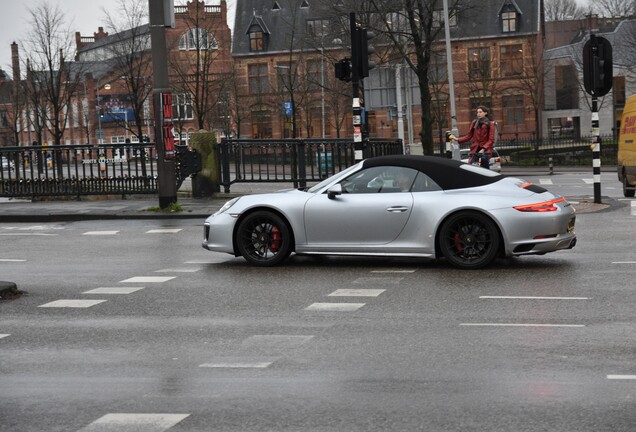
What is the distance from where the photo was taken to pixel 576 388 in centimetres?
631

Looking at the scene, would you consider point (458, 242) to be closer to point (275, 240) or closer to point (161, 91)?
point (275, 240)

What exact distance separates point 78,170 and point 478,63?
61.4 metres

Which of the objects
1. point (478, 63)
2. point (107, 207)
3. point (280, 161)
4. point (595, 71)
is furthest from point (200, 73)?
point (478, 63)

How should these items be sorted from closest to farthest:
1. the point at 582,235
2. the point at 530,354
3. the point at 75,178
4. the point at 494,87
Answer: the point at 530,354 < the point at 582,235 < the point at 75,178 < the point at 494,87

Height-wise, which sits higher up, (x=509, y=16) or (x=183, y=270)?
(x=509, y=16)

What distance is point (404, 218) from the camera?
12.7 meters

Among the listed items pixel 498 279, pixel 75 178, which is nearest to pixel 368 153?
pixel 75 178

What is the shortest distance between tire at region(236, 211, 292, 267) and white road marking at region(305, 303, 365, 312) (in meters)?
3.10

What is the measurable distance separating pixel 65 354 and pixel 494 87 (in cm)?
7051

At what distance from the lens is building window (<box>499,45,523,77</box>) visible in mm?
84744

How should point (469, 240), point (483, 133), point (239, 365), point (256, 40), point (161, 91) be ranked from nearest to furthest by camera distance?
point (239, 365) < point (469, 240) < point (483, 133) < point (161, 91) < point (256, 40)

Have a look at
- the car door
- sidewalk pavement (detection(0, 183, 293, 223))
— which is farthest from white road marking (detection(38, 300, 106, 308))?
sidewalk pavement (detection(0, 183, 293, 223))

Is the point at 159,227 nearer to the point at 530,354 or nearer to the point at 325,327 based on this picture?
the point at 325,327

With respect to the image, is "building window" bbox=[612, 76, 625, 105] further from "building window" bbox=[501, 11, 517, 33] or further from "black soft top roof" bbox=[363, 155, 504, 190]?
"black soft top roof" bbox=[363, 155, 504, 190]
